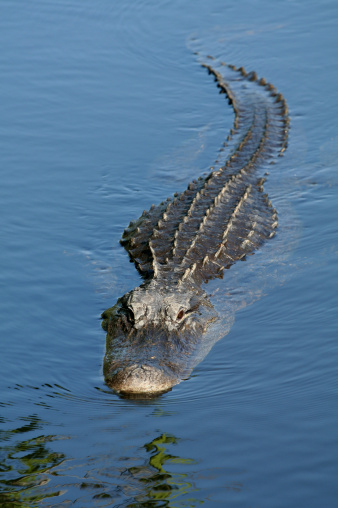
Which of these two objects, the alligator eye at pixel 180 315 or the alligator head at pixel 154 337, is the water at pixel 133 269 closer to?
the alligator head at pixel 154 337

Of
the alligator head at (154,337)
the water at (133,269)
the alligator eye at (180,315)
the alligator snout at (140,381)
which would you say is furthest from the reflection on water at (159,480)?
the alligator eye at (180,315)

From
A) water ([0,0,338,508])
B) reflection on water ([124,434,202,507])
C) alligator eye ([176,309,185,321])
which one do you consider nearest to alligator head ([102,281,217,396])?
alligator eye ([176,309,185,321])

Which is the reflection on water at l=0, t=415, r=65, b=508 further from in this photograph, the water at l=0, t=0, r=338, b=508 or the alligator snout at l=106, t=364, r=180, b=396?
the alligator snout at l=106, t=364, r=180, b=396

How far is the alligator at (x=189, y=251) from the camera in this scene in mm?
5391

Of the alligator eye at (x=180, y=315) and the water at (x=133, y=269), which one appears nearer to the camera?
the water at (x=133, y=269)

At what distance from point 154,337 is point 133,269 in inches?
69.1

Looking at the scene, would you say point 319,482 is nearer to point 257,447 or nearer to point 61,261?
point 257,447

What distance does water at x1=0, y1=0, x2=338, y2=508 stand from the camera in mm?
4066

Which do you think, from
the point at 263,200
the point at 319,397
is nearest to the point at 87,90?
the point at 263,200

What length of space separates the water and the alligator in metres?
0.18

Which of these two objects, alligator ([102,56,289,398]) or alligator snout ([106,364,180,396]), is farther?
alligator ([102,56,289,398])

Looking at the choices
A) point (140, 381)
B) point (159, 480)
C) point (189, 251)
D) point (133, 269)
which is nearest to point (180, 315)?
point (140, 381)

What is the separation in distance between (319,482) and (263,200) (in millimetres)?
5115

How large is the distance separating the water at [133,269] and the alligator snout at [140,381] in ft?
0.45
